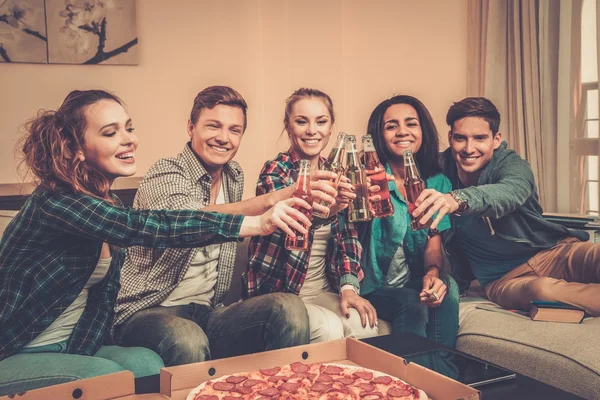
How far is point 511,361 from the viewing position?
2311 millimetres

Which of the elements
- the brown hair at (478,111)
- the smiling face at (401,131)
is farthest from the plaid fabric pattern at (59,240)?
the brown hair at (478,111)

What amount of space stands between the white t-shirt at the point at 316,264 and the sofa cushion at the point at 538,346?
0.58 meters

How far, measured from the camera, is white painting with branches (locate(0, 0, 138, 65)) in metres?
3.55

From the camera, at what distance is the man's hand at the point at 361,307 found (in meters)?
2.38

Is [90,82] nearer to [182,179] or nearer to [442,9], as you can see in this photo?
[182,179]

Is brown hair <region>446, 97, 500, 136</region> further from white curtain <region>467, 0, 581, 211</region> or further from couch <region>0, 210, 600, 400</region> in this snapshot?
white curtain <region>467, 0, 581, 211</region>

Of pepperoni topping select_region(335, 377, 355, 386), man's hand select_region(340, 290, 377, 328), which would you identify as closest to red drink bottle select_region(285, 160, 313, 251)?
pepperoni topping select_region(335, 377, 355, 386)

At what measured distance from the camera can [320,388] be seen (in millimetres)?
1528

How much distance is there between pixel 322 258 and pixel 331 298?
17 cm

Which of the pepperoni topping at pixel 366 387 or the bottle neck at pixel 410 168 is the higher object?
the bottle neck at pixel 410 168

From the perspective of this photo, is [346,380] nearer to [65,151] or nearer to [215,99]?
[65,151]

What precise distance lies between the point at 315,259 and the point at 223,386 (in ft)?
3.57

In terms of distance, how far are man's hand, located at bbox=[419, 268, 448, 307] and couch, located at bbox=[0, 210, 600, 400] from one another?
0.19 meters

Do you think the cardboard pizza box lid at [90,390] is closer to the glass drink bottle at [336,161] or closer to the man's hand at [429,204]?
the glass drink bottle at [336,161]
